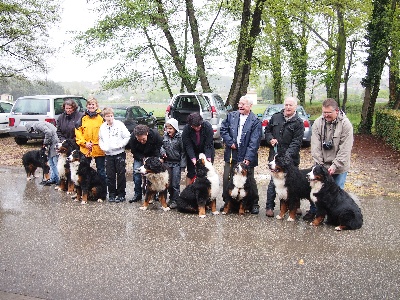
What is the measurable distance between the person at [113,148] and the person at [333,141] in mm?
3501

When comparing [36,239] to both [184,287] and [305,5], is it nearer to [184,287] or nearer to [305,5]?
[184,287]

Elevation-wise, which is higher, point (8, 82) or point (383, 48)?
point (383, 48)

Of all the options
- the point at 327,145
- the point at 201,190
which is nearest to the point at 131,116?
the point at 201,190

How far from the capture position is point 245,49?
1684cm

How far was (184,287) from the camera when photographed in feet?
13.5

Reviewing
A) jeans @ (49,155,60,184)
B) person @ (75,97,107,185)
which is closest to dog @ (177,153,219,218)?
person @ (75,97,107,185)

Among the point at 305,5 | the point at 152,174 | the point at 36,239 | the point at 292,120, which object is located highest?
the point at 305,5

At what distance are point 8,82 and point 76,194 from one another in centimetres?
1782

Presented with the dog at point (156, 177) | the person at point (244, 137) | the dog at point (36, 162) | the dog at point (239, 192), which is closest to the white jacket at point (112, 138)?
the dog at point (156, 177)

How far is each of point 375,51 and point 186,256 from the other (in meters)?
18.5

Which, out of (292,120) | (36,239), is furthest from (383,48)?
(36,239)

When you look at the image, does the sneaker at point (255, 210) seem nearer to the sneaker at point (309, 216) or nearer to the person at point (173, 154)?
the sneaker at point (309, 216)

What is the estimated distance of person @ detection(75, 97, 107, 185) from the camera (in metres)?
7.79

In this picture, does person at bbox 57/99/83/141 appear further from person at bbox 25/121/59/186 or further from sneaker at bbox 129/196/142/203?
sneaker at bbox 129/196/142/203
